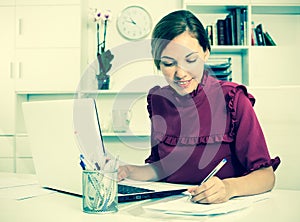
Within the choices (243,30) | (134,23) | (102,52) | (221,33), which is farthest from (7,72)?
(243,30)

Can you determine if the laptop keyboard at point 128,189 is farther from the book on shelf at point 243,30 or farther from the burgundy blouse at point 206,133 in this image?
the book on shelf at point 243,30

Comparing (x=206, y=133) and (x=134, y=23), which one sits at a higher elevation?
(x=134, y=23)

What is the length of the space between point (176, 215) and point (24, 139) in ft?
8.47

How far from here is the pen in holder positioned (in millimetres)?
941

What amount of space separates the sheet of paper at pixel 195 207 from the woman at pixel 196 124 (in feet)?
0.56

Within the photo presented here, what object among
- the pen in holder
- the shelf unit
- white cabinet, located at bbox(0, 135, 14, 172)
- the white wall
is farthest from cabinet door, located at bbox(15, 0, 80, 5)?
the pen in holder

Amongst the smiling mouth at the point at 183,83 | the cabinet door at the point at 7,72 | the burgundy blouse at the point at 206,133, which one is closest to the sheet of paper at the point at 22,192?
the burgundy blouse at the point at 206,133

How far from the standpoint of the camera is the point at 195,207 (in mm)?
936

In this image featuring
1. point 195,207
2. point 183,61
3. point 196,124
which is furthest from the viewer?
point 196,124

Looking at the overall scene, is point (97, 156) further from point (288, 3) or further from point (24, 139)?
point (288, 3)

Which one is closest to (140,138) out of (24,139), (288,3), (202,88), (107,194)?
(24,139)

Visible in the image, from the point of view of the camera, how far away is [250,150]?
122cm

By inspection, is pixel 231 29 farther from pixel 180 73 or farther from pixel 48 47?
pixel 180 73

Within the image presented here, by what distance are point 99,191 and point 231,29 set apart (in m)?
2.44
